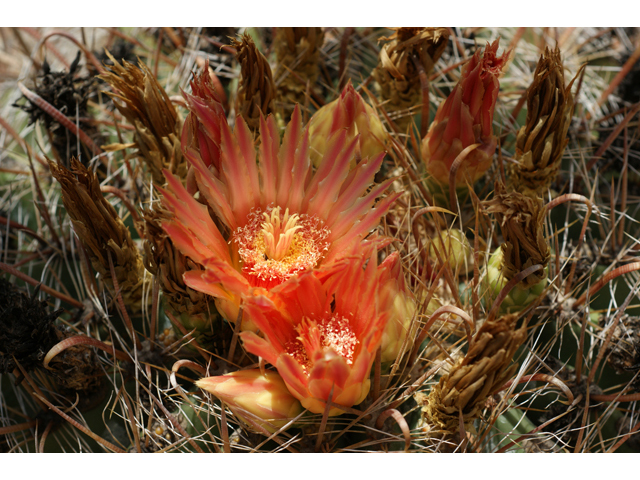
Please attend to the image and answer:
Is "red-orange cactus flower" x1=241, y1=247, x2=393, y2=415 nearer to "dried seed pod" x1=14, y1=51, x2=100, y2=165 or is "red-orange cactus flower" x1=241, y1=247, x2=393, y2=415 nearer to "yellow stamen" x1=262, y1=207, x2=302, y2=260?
"yellow stamen" x1=262, y1=207, x2=302, y2=260

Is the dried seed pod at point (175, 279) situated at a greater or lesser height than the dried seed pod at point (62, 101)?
lesser

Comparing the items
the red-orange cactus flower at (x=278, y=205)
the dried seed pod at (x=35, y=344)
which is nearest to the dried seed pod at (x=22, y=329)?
the dried seed pod at (x=35, y=344)

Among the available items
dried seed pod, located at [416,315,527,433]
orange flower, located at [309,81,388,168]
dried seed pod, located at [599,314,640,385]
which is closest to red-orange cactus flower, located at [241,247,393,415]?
dried seed pod, located at [416,315,527,433]

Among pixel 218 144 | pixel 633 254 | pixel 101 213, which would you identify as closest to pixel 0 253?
pixel 101 213

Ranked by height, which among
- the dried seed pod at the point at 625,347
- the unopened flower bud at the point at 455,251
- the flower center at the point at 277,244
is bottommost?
the dried seed pod at the point at 625,347

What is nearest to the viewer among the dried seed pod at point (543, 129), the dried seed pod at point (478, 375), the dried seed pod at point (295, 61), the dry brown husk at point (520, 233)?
the dried seed pod at point (478, 375)

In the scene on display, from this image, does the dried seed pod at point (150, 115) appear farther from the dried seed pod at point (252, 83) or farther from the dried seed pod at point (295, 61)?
the dried seed pod at point (295, 61)
